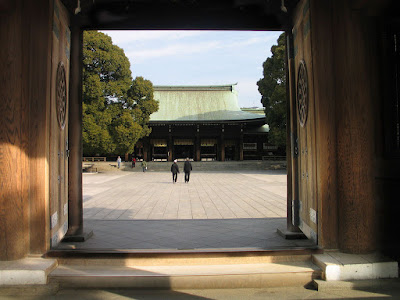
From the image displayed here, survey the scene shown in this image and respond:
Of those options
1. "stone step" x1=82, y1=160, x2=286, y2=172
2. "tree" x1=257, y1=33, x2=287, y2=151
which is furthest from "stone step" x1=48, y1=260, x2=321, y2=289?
"stone step" x1=82, y1=160, x2=286, y2=172

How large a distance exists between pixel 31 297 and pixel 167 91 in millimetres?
34915

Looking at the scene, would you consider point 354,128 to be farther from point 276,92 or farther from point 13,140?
point 276,92

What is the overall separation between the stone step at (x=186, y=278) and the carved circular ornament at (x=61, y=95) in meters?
1.96

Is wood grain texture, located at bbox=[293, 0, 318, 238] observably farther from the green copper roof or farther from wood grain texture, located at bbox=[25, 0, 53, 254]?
the green copper roof

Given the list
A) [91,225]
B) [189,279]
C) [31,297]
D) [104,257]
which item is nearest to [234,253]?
[189,279]

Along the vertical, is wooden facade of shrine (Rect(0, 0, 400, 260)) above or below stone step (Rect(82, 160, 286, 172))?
above

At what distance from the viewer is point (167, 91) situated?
120ft

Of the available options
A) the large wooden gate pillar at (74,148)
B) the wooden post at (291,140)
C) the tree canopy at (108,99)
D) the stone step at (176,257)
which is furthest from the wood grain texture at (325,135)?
the tree canopy at (108,99)

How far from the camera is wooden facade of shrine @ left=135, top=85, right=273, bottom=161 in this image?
98.4 feet

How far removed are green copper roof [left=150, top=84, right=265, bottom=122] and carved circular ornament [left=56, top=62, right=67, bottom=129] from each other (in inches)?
1029

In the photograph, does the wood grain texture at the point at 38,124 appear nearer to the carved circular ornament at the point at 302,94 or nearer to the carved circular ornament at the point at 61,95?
the carved circular ornament at the point at 61,95

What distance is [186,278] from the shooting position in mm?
3137

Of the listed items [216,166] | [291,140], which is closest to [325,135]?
[291,140]

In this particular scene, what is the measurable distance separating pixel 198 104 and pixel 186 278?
32.4 meters
